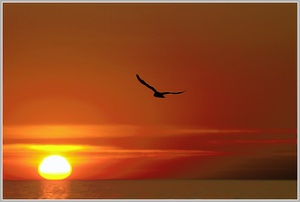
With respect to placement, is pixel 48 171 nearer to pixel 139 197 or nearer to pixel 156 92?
pixel 139 197

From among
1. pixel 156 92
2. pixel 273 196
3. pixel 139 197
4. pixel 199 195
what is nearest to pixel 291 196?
pixel 273 196

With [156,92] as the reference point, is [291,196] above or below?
above

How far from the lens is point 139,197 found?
78.5 metres

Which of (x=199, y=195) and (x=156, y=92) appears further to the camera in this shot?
(x=199, y=195)

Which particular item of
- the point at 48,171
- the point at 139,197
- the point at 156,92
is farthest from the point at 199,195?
the point at 156,92

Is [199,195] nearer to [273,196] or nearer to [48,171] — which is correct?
[273,196]

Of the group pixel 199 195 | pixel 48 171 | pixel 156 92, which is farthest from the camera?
pixel 48 171

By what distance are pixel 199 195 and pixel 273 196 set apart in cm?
806

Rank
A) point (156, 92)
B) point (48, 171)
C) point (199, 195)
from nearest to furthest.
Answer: point (156, 92)
point (199, 195)
point (48, 171)

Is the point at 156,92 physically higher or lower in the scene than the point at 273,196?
lower

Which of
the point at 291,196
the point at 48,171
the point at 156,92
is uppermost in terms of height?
the point at 48,171

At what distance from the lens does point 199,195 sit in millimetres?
78062

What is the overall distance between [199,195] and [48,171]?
56.4 ft

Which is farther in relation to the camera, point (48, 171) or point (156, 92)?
point (48, 171)
